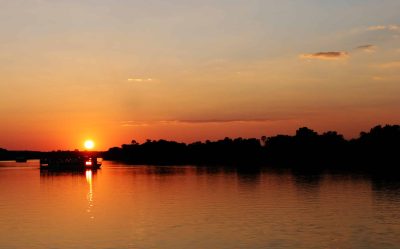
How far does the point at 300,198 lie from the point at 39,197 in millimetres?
44988

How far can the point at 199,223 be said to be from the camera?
5969 cm

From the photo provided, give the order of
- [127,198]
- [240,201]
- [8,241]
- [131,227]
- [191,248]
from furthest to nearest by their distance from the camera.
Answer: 1. [127,198]
2. [240,201]
3. [131,227]
4. [8,241]
5. [191,248]

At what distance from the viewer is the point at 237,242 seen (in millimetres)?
47875

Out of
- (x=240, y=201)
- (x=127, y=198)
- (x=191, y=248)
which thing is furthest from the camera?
(x=127, y=198)

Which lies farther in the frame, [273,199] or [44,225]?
[273,199]

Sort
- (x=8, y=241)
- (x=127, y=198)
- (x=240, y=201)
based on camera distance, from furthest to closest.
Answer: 1. (x=127, y=198)
2. (x=240, y=201)
3. (x=8, y=241)

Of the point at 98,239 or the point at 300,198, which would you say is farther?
the point at 300,198

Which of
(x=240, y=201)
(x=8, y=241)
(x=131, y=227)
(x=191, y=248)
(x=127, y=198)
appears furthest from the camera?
(x=127, y=198)

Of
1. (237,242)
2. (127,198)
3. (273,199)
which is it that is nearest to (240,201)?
(273,199)

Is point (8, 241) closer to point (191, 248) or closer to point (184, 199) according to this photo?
point (191, 248)

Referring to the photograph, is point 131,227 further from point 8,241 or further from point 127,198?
point 127,198

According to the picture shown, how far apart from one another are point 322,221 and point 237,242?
52.7 ft

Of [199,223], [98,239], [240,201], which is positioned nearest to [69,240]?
[98,239]

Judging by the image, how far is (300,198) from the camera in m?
86.6
